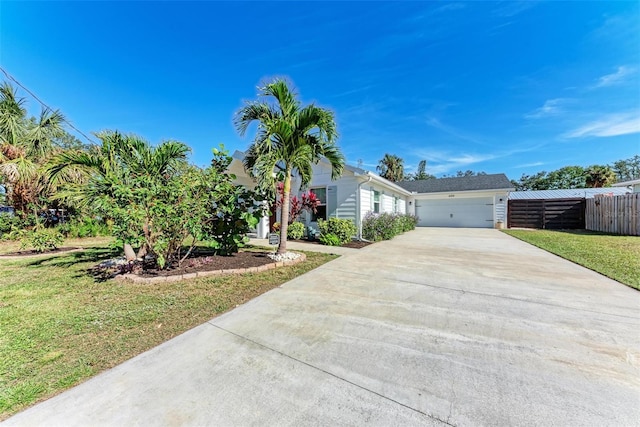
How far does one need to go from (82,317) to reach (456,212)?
65.9 feet

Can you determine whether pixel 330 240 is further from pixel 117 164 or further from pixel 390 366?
pixel 390 366

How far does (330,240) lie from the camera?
9273mm

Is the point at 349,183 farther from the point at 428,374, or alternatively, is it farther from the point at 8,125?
the point at 8,125

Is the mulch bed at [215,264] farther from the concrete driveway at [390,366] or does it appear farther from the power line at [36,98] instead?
the power line at [36,98]

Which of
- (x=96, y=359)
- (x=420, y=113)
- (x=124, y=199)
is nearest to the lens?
(x=96, y=359)

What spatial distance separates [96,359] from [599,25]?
43.9 ft

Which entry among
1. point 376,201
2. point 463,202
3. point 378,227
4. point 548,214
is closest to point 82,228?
point 378,227

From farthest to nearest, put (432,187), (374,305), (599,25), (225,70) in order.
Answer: (432,187) → (225,70) → (599,25) → (374,305)

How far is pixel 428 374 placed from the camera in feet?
6.82

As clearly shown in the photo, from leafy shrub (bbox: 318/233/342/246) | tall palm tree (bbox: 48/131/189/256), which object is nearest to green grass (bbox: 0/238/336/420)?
tall palm tree (bbox: 48/131/189/256)

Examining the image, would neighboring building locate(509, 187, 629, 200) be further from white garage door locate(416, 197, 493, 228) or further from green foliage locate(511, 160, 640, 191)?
green foliage locate(511, 160, 640, 191)

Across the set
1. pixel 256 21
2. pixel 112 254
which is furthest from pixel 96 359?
pixel 256 21

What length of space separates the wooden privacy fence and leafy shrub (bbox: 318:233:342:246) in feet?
44.0

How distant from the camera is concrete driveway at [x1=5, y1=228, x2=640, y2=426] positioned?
5.50ft
